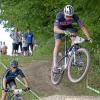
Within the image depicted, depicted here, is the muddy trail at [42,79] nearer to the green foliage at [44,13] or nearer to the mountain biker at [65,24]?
the green foliage at [44,13]

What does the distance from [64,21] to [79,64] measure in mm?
1170

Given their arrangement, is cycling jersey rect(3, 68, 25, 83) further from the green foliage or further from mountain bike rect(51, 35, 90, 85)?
the green foliage

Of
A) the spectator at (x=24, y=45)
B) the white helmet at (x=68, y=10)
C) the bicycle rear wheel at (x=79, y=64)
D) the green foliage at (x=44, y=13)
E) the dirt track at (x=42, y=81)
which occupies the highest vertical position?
the green foliage at (x=44, y=13)

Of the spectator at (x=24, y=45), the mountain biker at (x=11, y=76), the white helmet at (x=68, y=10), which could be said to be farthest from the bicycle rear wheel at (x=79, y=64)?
the spectator at (x=24, y=45)

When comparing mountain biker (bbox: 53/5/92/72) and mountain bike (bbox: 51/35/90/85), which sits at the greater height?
mountain biker (bbox: 53/5/92/72)

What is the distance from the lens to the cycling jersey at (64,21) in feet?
42.0

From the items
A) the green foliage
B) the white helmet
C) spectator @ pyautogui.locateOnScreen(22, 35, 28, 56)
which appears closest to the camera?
the white helmet

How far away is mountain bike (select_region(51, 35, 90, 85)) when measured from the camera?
41.4 ft

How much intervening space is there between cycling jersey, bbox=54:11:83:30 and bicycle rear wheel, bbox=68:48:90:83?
718mm

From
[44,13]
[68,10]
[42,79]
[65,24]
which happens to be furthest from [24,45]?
[68,10]

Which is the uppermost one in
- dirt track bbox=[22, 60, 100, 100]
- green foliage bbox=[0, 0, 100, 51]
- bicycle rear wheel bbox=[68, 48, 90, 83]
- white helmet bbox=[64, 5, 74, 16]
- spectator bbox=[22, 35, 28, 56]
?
green foliage bbox=[0, 0, 100, 51]

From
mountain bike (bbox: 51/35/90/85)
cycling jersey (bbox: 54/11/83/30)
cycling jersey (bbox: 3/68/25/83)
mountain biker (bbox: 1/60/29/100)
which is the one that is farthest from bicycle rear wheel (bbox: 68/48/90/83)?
cycling jersey (bbox: 3/68/25/83)

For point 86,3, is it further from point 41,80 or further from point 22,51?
point 22,51

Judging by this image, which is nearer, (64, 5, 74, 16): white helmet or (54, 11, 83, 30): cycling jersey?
(64, 5, 74, 16): white helmet
